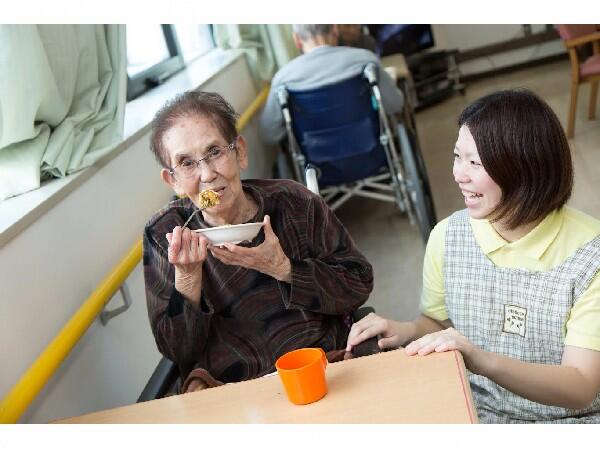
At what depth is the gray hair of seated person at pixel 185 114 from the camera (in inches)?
59.8

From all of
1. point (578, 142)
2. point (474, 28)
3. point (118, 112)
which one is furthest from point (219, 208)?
point (474, 28)

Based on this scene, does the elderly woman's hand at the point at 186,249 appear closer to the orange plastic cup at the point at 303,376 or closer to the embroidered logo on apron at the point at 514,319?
the orange plastic cup at the point at 303,376

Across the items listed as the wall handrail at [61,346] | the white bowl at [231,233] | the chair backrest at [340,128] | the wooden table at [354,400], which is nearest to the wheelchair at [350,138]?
the chair backrest at [340,128]

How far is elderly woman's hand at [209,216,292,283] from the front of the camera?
4.43 ft

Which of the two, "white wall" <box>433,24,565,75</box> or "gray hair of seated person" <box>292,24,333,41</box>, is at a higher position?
"gray hair of seated person" <box>292,24,333,41</box>

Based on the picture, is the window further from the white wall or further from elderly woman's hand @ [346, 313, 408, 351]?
the white wall

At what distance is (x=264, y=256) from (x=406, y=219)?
265cm

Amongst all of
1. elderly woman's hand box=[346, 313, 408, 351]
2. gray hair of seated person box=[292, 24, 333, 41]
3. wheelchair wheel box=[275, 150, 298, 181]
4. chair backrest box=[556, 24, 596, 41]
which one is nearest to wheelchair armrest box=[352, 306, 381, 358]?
elderly woman's hand box=[346, 313, 408, 351]

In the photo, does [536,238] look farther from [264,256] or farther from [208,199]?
[208,199]

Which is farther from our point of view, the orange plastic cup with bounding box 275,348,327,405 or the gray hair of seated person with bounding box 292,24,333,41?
the gray hair of seated person with bounding box 292,24,333,41

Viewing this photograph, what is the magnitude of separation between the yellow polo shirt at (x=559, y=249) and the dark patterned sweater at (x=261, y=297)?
0.26 meters

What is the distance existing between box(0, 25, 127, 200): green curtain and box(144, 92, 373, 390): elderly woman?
1.25 feet

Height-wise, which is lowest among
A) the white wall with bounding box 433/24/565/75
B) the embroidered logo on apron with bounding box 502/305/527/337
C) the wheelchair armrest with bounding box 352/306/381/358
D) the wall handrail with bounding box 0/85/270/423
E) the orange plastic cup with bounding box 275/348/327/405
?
the white wall with bounding box 433/24/565/75

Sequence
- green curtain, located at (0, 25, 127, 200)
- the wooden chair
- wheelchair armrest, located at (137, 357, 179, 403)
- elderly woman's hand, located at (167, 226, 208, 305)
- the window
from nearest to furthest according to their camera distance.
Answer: elderly woman's hand, located at (167, 226, 208, 305)
wheelchair armrest, located at (137, 357, 179, 403)
green curtain, located at (0, 25, 127, 200)
the window
the wooden chair
